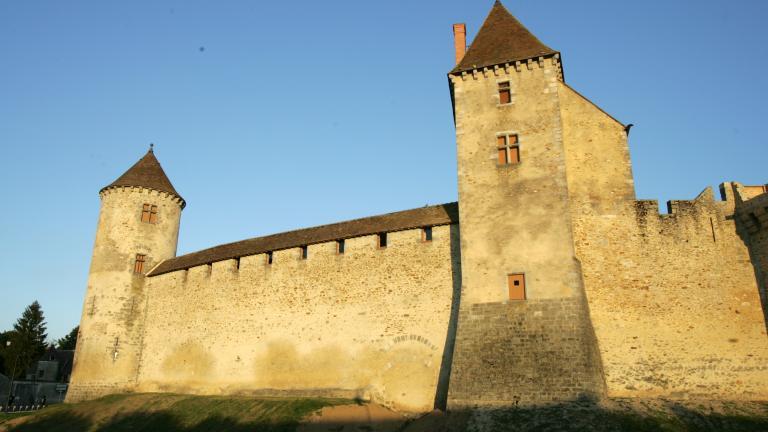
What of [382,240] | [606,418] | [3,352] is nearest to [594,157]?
[382,240]

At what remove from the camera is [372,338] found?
1773 cm

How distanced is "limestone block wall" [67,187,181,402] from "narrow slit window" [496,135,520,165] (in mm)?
17711

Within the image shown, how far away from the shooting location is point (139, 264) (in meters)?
26.0

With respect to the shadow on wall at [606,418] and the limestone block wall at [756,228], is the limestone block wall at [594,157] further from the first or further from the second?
the shadow on wall at [606,418]

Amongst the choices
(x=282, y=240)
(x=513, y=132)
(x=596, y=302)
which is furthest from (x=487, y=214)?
(x=282, y=240)

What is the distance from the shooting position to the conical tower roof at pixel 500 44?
57.3 ft

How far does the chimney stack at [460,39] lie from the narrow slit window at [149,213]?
16337 millimetres

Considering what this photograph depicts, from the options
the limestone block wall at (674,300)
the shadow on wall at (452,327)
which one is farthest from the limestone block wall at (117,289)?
the limestone block wall at (674,300)

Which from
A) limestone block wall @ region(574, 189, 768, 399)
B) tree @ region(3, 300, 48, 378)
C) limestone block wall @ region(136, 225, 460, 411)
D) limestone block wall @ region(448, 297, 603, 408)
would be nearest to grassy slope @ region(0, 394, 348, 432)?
limestone block wall @ region(136, 225, 460, 411)

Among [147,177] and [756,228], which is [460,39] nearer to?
[756,228]

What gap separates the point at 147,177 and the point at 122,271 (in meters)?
4.86

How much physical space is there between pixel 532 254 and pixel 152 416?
14239 mm

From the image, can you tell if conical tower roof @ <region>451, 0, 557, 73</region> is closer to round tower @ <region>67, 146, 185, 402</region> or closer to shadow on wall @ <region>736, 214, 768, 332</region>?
shadow on wall @ <region>736, 214, 768, 332</region>

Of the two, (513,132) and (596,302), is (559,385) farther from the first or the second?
(513,132)
